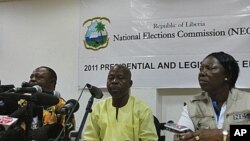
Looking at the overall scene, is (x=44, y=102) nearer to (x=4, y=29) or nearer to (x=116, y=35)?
(x=116, y=35)

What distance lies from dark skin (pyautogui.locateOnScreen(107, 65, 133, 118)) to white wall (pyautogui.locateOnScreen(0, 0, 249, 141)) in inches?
42.2

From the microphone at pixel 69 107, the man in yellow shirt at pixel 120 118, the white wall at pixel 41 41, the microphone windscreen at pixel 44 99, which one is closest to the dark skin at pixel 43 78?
the man in yellow shirt at pixel 120 118

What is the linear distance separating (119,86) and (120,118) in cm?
24

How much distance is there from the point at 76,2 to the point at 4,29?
1.02 m

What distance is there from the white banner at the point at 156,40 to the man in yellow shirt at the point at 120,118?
82cm

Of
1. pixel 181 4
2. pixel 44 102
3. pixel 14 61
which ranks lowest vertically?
pixel 44 102

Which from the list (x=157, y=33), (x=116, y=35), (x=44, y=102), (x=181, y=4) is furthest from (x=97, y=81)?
(x=44, y=102)

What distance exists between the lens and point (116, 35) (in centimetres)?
370

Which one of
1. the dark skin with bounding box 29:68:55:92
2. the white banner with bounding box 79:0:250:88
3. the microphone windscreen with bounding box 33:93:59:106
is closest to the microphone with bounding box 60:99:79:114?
the microphone windscreen with bounding box 33:93:59:106

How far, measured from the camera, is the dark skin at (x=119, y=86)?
265cm

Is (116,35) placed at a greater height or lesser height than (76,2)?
lesser

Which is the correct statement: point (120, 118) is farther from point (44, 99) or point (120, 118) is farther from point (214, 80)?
point (44, 99)

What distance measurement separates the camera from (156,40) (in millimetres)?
3521

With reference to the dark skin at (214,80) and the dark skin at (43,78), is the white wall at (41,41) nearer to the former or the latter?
the dark skin at (43,78)
